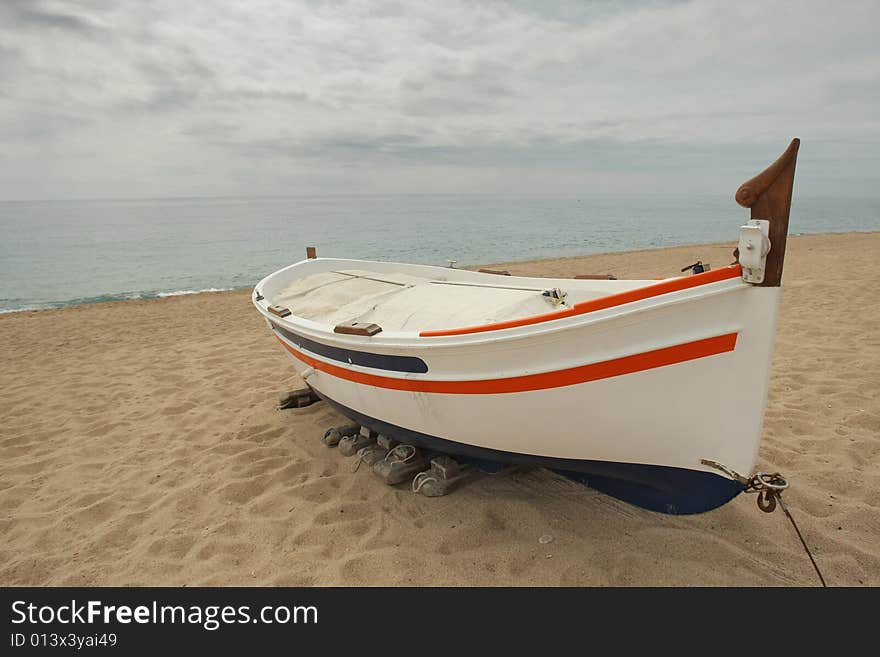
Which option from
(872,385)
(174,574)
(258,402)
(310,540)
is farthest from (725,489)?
(258,402)

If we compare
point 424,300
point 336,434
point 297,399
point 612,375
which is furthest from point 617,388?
point 297,399

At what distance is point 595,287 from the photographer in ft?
12.4

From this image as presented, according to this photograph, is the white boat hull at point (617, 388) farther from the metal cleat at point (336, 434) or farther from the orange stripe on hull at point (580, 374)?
the metal cleat at point (336, 434)

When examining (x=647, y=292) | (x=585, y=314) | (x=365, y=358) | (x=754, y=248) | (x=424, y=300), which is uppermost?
(x=754, y=248)

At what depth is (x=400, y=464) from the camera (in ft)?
11.4

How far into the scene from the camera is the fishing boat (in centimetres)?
201

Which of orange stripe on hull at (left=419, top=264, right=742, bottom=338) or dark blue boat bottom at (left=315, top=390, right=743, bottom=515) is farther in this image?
dark blue boat bottom at (left=315, top=390, right=743, bottom=515)

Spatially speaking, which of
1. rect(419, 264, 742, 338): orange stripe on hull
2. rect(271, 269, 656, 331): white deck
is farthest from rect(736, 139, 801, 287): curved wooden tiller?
rect(271, 269, 656, 331): white deck

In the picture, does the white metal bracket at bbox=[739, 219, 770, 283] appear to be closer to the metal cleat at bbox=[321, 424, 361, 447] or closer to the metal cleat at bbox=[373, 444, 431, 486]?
the metal cleat at bbox=[373, 444, 431, 486]

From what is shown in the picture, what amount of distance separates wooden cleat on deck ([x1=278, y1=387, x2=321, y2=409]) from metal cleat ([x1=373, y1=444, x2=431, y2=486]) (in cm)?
176

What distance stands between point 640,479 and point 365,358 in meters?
1.79

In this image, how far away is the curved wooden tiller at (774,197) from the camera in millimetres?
1798

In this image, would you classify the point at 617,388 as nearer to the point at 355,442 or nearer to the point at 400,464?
the point at 400,464
